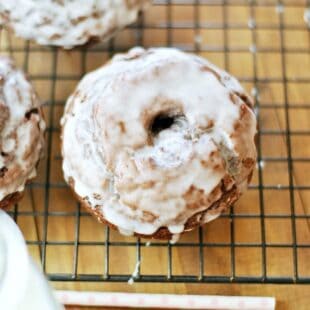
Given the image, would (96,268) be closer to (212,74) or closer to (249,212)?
(249,212)

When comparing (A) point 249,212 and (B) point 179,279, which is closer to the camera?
(B) point 179,279

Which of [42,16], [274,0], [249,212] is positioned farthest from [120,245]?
[274,0]

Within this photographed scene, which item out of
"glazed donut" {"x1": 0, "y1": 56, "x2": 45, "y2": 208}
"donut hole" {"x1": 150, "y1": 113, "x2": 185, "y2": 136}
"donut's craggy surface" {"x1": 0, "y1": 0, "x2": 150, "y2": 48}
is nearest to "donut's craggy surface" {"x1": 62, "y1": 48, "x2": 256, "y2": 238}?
"donut hole" {"x1": 150, "y1": 113, "x2": 185, "y2": 136}

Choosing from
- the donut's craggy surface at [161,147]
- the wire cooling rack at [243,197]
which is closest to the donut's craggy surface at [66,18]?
the wire cooling rack at [243,197]

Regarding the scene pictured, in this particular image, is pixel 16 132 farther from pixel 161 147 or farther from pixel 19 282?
pixel 19 282

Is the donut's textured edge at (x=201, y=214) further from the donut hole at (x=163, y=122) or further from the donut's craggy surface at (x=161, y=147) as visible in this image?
the donut hole at (x=163, y=122)

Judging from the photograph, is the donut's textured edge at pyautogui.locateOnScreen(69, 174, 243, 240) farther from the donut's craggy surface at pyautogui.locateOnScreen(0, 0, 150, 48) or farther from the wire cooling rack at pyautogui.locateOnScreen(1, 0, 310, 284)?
the donut's craggy surface at pyautogui.locateOnScreen(0, 0, 150, 48)

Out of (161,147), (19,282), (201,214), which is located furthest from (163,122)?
(19,282)
